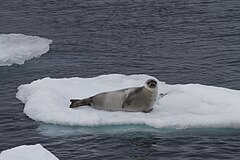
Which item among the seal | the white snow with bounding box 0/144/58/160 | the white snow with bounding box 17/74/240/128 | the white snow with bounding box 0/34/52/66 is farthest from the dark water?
the white snow with bounding box 0/144/58/160

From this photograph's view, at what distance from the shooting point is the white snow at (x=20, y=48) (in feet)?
67.5

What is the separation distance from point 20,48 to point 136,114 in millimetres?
8378

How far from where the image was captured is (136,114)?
14.8m

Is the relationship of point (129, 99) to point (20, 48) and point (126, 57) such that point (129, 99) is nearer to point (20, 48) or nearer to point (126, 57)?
point (126, 57)

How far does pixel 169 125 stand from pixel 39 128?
280 cm

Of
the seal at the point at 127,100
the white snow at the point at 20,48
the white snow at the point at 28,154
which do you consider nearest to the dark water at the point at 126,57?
the white snow at the point at 20,48

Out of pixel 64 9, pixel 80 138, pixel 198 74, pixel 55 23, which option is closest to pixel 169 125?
pixel 80 138

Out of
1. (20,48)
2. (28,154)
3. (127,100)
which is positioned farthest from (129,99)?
(20,48)

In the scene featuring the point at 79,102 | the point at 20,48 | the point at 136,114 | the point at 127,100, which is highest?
the point at 20,48

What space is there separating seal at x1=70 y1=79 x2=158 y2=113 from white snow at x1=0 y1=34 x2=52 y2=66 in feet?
17.7

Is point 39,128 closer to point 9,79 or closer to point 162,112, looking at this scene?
point 162,112

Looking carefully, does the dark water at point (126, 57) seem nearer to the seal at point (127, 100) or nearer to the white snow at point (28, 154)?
the seal at point (127, 100)

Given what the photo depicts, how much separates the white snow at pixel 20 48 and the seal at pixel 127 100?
540 cm

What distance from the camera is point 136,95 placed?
602 inches
